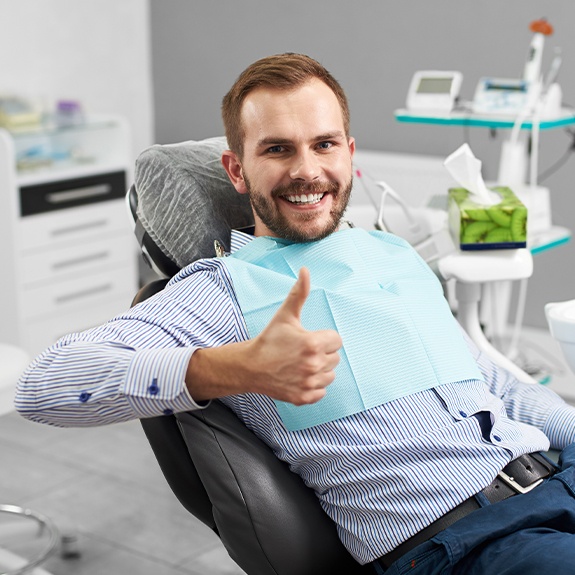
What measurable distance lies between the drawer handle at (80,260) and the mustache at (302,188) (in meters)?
2.27

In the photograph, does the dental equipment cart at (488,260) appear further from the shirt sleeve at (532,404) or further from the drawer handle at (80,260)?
the drawer handle at (80,260)

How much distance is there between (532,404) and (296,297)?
648mm

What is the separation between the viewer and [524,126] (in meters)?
2.68

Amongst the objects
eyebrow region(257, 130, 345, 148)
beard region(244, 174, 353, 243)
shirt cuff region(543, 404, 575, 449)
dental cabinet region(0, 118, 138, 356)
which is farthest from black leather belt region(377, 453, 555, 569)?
dental cabinet region(0, 118, 138, 356)

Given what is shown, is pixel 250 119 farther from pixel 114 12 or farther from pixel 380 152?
pixel 114 12

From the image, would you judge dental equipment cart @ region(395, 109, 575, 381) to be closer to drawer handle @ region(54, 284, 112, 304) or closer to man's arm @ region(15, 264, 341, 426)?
man's arm @ region(15, 264, 341, 426)

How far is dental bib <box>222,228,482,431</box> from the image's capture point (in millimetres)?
1327

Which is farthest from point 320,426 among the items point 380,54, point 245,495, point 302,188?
point 380,54

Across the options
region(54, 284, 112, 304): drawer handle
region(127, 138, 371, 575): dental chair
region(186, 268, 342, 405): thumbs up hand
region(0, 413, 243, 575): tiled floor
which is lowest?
region(0, 413, 243, 575): tiled floor

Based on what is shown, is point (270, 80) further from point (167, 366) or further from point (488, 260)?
point (488, 260)

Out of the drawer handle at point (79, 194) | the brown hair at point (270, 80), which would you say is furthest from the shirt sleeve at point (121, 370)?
the drawer handle at point (79, 194)

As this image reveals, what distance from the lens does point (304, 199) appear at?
1475 mm

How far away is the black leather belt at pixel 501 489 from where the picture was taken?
130 cm

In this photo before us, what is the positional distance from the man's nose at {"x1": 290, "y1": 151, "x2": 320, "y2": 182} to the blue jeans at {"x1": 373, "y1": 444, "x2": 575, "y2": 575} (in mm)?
516
